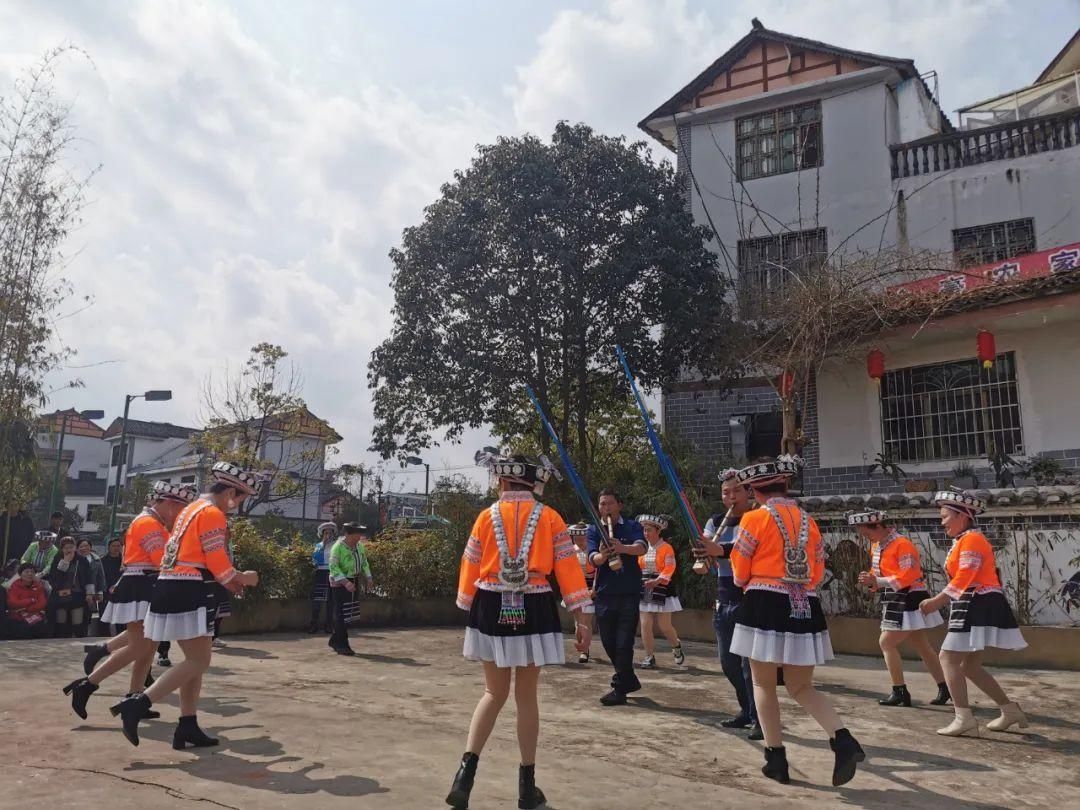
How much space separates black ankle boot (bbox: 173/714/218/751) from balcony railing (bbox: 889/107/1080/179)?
17256mm

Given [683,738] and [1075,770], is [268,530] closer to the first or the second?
[683,738]

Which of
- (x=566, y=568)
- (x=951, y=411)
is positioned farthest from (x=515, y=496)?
(x=951, y=411)

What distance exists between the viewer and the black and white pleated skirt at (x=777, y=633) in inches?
192

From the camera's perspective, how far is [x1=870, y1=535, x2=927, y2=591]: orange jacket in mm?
7512

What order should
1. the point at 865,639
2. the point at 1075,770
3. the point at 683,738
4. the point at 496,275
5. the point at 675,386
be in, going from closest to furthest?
the point at 1075,770 < the point at 683,738 < the point at 865,639 < the point at 496,275 < the point at 675,386

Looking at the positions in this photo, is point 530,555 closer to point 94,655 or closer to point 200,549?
point 200,549

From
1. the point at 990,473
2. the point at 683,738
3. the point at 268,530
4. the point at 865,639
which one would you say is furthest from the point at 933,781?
the point at 268,530

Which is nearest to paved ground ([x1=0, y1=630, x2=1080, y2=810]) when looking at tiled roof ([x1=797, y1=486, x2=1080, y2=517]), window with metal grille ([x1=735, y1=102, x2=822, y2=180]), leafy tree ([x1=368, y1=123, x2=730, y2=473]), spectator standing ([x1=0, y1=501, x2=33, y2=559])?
tiled roof ([x1=797, y1=486, x2=1080, y2=517])

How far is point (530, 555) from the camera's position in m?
4.69

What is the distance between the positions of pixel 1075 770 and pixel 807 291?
8638mm

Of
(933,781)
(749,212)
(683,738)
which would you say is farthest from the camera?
(749,212)

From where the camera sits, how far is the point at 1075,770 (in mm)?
5371

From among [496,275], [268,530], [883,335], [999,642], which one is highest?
[496,275]

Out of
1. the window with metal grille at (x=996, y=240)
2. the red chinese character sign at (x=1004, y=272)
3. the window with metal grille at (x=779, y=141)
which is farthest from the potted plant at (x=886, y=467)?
the window with metal grille at (x=779, y=141)
